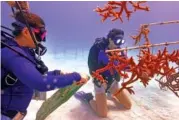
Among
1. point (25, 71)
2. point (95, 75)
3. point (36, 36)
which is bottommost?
point (95, 75)

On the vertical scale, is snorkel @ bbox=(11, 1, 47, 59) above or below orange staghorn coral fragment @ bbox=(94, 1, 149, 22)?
below

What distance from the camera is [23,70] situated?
117 inches

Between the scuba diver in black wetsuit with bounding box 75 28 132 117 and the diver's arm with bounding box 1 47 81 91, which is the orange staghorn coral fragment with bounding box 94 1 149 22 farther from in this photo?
the scuba diver in black wetsuit with bounding box 75 28 132 117

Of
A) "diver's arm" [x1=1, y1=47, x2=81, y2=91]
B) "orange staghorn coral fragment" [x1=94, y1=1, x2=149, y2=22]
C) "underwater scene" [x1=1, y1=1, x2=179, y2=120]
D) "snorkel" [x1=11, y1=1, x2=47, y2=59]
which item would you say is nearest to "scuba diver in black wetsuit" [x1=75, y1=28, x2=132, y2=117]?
"underwater scene" [x1=1, y1=1, x2=179, y2=120]

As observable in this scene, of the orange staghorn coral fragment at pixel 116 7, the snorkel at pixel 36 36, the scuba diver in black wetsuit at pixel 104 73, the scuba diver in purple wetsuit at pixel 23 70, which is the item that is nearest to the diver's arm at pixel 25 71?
the scuba diver in purple wetsuit at pixel 23 70

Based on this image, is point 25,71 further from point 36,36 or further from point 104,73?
point 104,73

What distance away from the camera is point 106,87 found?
7.75m

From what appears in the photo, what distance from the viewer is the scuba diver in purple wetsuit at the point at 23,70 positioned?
3031 mm

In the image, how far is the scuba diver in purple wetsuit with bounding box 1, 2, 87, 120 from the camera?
3031 mm

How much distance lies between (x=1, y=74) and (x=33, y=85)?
0.46 meters

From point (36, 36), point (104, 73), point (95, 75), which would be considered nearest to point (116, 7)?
point (95, 75)

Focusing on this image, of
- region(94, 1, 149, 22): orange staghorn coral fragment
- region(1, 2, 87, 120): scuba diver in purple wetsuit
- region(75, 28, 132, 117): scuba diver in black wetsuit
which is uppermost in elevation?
region(94, 1, 149, 22): orange staghorn coral fragment

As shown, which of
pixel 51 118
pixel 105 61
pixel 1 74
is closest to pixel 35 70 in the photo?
pixel 1 74

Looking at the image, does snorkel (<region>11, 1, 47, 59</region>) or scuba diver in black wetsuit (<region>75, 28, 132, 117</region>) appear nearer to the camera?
snorkel (<region>11, 1, 47, 59</region>)
